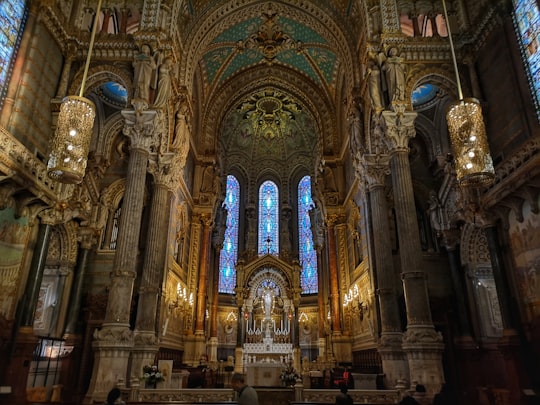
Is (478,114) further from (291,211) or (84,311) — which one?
(291,211)

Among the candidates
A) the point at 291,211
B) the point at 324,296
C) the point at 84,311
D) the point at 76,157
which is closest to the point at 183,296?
the point at 84,311

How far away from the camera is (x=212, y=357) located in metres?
23.1

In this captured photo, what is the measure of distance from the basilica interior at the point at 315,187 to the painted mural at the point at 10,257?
79 mm

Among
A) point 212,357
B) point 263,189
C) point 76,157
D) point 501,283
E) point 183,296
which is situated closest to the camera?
point 76,157

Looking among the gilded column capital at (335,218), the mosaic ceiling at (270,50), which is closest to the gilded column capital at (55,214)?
the mosaic ceiling at (270,50)

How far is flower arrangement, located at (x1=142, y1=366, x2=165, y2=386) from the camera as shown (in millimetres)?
11148

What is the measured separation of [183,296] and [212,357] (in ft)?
18.4

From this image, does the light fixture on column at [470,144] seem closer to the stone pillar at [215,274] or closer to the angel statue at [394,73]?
the angel statue at [394,73]

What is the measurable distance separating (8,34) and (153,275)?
8.65 metres

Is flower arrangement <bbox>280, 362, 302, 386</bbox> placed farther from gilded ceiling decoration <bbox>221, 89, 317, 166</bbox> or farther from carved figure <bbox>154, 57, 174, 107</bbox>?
gilded ceiling decoration <bbox>221, 89, 317, 166</bbox>

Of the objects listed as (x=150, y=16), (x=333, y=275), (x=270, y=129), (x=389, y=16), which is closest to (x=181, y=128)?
(x=150, y=16)

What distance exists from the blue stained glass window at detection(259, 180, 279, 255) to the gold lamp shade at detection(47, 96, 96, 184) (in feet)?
71.9

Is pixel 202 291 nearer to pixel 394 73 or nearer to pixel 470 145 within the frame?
pixel 394 73

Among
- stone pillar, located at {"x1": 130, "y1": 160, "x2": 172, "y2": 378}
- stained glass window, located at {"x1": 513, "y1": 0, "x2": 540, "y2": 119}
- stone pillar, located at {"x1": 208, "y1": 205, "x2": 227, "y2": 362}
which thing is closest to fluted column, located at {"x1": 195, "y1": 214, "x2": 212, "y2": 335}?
stone pillar, located at {"x1": 208, "y1": 205, "x2": 227, "y2": 362}
